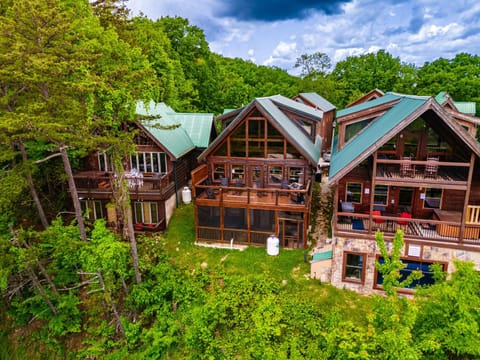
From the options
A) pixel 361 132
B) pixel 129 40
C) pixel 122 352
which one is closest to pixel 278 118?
pixel 361 132

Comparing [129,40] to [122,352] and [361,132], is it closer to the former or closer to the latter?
[361,132]

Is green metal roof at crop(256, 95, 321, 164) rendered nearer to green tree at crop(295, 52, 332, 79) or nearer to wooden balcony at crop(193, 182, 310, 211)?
wooden balcony at crop(193, 182, 310, 211)

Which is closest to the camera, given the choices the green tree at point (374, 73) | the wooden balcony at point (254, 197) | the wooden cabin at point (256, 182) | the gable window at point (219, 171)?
the wooden balcony at point (254, 197)

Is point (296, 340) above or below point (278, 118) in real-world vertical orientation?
below

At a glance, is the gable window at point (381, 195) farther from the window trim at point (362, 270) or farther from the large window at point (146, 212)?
the large window at point (146, 212)

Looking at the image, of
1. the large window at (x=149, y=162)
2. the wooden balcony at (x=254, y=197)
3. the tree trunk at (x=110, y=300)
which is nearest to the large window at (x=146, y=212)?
the large window at (x=149, y=162)

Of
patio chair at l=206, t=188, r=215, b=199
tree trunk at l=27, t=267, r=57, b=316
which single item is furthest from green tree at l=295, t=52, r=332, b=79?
tree trunk at l=27, t=267, r=57, b=316
